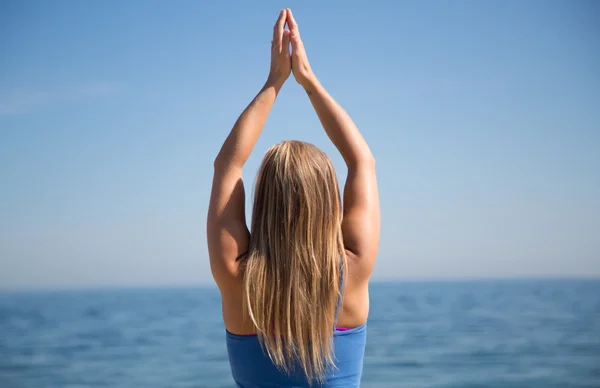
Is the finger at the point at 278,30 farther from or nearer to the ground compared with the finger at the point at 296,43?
farther from the ground

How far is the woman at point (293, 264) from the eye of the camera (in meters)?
1.52

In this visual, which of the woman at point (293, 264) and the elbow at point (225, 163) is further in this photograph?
the elbow at point (225, 163)

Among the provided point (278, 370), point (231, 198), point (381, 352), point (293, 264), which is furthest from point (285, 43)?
point (381, 352)

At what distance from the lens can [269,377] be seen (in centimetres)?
154

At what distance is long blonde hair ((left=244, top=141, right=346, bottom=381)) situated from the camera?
151cm

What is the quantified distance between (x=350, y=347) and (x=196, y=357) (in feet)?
38.4

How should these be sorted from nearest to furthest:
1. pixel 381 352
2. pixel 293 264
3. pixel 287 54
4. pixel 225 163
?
1. pixel 293 264
2. pixel 225 163
3. pixel 287 54
4. pixel 381 352

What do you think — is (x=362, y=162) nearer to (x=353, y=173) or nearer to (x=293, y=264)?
(x=353, y=173)

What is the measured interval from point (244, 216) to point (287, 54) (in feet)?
1.97

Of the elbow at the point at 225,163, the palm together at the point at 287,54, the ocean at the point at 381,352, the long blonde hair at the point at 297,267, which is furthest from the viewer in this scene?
the ocean at the point at 381,352

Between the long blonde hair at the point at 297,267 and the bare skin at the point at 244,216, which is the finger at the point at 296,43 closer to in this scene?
the bare skin at the point at 244,216

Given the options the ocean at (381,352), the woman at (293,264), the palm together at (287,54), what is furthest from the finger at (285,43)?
the ocean at (381,352)

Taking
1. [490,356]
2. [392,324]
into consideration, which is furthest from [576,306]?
[490,356]

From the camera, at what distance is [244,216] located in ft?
5.27
